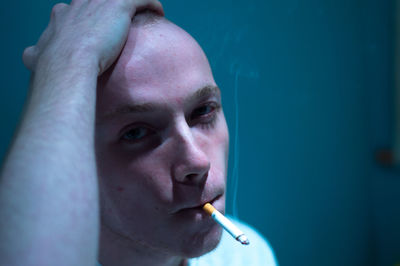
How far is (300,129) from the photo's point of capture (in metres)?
1.37

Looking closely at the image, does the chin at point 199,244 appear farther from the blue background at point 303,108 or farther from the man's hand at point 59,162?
the blue background at point 303,108

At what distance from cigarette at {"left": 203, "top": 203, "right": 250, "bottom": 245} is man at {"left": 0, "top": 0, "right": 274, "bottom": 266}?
2 centimetres

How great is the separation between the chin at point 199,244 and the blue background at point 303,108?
482mm

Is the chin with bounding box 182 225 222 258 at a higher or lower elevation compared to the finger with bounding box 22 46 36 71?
lower

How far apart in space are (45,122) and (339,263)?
1.65 metres

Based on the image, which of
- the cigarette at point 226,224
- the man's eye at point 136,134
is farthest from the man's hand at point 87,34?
the cigarette at point 226,224

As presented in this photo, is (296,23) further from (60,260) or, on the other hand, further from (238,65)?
(60,260)

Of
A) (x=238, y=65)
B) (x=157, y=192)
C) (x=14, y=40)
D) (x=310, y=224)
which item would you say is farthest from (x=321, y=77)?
(x=14, y=40)

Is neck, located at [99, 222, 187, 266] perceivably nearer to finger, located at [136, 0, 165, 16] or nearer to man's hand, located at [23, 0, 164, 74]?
man's hand, located at [23, 0, 164, 74]

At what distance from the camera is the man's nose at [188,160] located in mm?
615

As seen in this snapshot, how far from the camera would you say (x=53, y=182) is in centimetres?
43

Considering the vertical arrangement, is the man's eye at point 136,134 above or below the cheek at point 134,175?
above

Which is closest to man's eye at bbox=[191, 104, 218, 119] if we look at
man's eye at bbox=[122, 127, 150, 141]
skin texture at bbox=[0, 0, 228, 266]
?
skin texture at bbox=[0, 0, 228, 266]

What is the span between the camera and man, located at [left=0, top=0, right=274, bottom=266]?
1.61 ft
